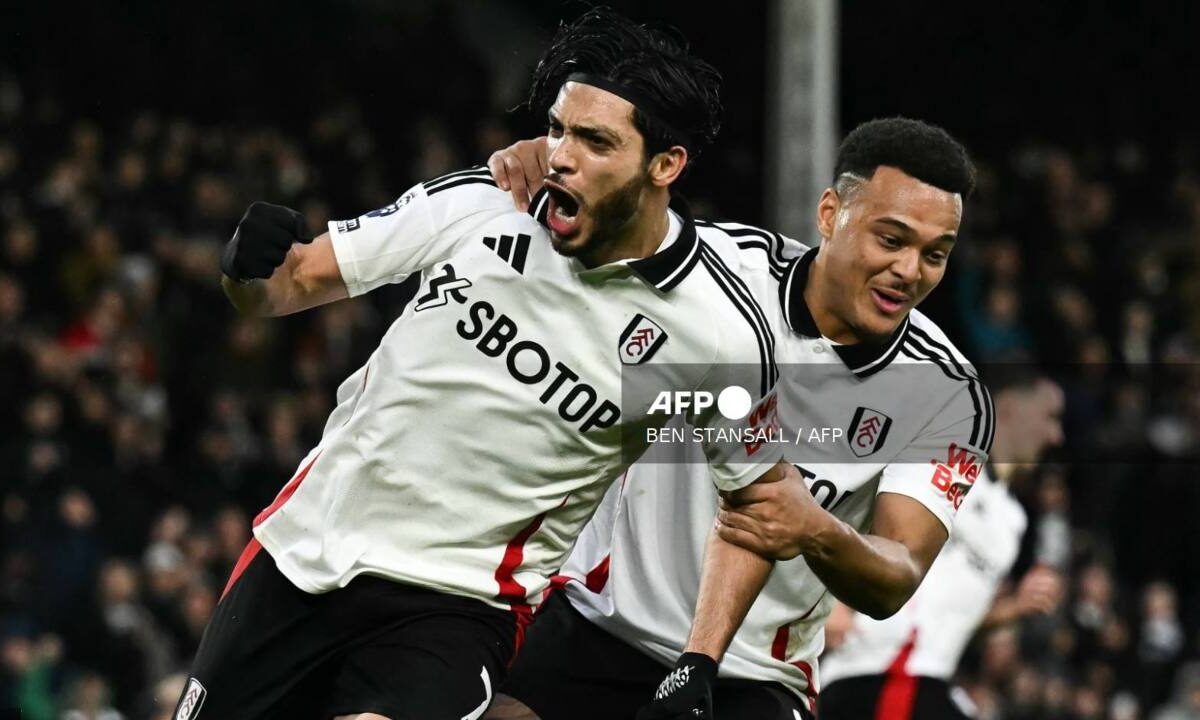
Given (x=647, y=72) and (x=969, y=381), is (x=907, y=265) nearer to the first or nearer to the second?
(x=969, y=381)

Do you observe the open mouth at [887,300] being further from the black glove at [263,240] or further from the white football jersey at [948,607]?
the white football jersey at [948,607]

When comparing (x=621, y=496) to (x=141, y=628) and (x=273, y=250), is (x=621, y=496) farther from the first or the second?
(x=141, y=628)

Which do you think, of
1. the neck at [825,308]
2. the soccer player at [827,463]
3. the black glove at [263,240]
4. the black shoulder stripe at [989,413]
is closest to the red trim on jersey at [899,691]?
the soccer player at [827,463]

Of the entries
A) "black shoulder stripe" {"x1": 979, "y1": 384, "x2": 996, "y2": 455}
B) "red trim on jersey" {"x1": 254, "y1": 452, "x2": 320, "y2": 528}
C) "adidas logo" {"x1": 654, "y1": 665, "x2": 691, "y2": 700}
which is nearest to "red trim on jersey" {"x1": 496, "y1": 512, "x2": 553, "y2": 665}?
"adidas logo" {"x1": 654, "y1": 665, "x2": 691, "y2": 700}

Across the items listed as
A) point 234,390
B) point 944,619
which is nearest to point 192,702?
point 944,619

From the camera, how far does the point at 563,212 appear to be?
3.85 metres

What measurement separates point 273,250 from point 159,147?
862 centimetres

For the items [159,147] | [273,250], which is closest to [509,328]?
[273,250]

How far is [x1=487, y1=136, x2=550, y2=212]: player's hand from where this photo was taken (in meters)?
4.01

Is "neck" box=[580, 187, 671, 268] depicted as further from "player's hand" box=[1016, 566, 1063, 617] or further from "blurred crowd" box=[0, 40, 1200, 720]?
"blurred crowd" box=[0, 40, 1200, 720]

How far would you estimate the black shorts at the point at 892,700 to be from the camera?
6102 millimetres

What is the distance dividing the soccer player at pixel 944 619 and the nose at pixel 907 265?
207cm

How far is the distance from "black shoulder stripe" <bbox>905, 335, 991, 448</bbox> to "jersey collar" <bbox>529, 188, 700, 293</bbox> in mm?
741

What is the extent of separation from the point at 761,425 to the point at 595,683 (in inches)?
37.5
